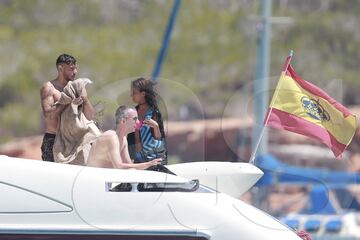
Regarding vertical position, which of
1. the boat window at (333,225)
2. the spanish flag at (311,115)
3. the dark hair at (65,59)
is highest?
the dark hair at (65,59)

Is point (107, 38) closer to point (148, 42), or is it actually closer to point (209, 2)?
point (148, 42)

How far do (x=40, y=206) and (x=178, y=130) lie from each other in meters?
22.5

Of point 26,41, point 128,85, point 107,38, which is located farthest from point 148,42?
point 128,85

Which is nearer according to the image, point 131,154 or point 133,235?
point 133,235

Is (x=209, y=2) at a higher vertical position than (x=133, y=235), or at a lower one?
higher

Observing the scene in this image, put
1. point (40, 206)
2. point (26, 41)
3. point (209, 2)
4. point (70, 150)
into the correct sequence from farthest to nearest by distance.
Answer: point (209, 2)
point (26, 41)
point (70, 150)
point (40, 206)

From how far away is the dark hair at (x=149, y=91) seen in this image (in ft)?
25.0

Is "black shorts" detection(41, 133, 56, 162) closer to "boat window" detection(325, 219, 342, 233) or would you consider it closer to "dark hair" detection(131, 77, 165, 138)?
"dark hair" detection(131, 77, 165, 138)

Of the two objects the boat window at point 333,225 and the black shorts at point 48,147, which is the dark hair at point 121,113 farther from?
the boat window at point 333,225

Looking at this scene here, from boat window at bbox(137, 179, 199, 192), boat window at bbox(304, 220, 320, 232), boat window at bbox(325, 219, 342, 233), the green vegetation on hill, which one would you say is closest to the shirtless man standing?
boat window at bbox(137, 179, 199, 192)

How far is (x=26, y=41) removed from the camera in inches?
1347

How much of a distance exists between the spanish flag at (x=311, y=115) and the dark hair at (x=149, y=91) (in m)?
0.70

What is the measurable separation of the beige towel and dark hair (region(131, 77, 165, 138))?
0.33m

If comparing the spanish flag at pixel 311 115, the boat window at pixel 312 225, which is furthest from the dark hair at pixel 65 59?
the boat window at pixel 312 225
